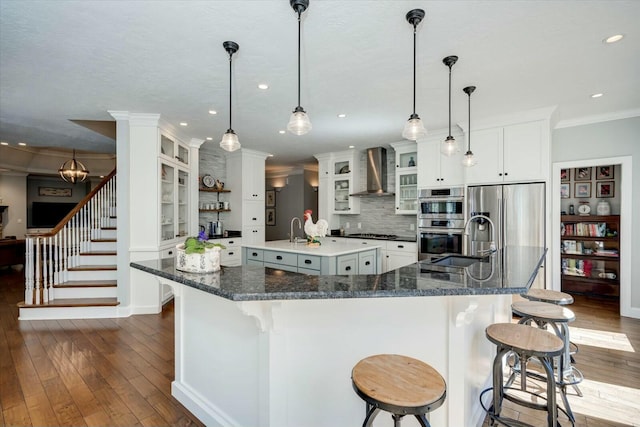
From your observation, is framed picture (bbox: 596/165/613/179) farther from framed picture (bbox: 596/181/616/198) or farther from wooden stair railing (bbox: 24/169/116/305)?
wooden stair railing (bbox: 24/169/116/305)

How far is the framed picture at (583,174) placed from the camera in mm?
4898

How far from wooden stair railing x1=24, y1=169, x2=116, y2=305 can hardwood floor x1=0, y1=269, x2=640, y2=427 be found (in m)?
0.46

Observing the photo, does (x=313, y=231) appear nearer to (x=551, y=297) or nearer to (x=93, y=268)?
(x=551, y=297)

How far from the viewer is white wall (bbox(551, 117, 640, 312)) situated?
12.5ft

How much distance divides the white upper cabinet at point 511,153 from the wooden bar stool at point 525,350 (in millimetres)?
2632

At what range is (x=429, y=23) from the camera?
2012mm

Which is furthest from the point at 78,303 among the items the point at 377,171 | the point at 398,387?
the point at 377,171

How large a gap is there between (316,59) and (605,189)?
5.10 metres

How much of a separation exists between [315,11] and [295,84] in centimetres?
112

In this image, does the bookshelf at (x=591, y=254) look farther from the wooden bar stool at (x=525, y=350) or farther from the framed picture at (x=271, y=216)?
the framed picture at (x=271, y=216)

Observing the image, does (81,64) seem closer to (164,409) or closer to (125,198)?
(125,198)

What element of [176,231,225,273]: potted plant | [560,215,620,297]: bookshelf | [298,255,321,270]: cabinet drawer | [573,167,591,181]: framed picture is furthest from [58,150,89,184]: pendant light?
[573,167,591,181]: framed picture

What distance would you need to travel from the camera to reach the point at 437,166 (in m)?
4.62

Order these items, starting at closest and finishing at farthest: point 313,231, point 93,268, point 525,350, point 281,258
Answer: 1. point 525,350
2. point 281,258
3. point 313,231
4. point 93,268
